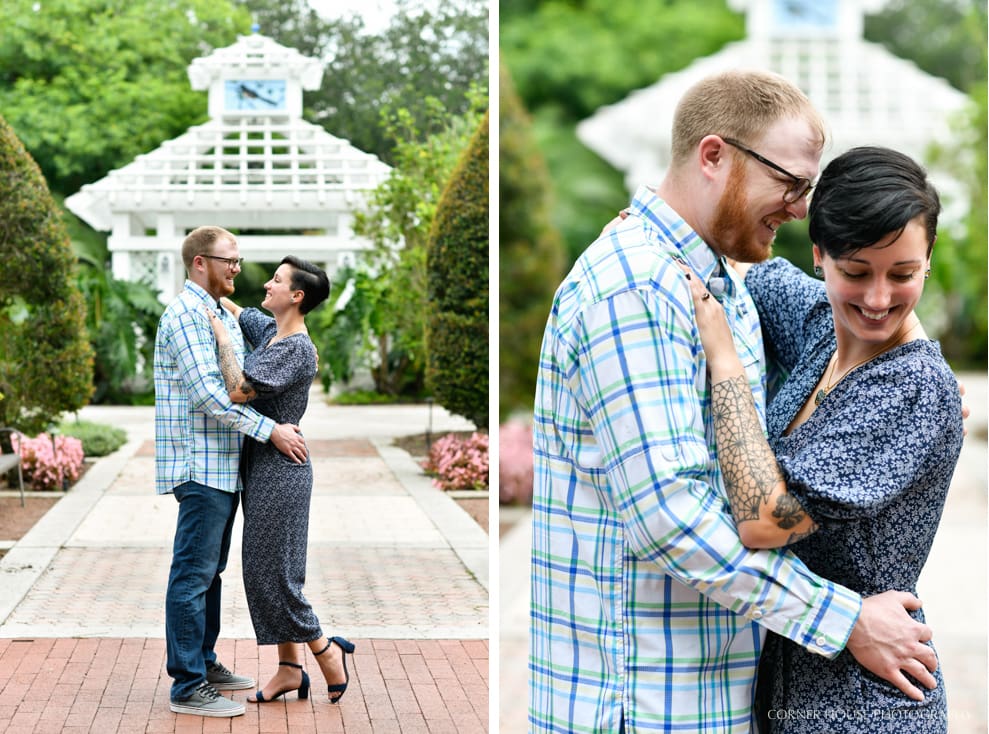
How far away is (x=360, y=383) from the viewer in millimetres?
3842

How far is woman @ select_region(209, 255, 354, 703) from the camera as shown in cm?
297

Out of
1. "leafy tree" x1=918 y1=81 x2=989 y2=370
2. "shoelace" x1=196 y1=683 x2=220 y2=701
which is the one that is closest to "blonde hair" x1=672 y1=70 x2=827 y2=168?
"shoelace" x1=196 y1=683 x2=220 y2=701

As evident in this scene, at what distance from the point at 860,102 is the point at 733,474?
7.21 m

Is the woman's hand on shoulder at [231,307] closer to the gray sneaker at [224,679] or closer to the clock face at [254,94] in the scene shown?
the clock face at [254,94]

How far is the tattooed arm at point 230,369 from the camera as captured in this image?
2.95 metres

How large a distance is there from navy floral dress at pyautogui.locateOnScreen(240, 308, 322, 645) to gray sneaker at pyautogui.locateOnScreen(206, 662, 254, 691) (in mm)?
213

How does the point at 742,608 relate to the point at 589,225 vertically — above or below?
below

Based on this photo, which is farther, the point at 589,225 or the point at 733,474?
the point at 589,225

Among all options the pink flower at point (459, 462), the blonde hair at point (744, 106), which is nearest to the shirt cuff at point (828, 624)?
the blonde hair at point (744, 106)

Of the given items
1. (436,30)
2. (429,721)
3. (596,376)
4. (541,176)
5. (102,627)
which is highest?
(436,30)

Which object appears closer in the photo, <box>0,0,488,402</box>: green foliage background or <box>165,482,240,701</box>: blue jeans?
<box>165,482,240,701</box>: blue jeans

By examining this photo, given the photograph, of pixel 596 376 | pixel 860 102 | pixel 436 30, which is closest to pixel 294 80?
pixel 436 30

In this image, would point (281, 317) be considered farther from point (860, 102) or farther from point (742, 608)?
point (860, 102)

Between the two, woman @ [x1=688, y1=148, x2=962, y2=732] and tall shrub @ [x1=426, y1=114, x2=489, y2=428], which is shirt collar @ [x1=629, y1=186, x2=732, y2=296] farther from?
tall shrub @ [x1=426, y1=114, x2=489, y2=428]
